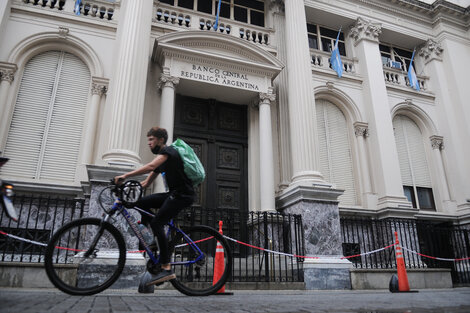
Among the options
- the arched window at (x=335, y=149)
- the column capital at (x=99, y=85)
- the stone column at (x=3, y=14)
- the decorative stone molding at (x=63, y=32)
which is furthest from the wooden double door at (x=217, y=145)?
the stone column at (x=3, y=14)

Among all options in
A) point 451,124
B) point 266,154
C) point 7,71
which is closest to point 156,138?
point 266,154

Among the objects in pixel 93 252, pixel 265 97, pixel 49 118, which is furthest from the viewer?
pixel 265 97

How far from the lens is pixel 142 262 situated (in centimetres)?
746

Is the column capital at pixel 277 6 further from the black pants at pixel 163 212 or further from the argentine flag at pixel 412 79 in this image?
the black pants at pixel 163 212

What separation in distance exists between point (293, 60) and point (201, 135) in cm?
412

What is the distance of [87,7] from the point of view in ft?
38.9

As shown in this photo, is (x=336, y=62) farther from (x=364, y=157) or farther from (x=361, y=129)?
(x=364, y=157)

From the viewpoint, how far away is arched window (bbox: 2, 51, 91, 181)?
32.9 feet

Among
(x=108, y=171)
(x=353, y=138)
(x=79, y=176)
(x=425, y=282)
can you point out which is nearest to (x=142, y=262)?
(x=108, y=171)

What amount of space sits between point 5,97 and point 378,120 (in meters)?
12.9

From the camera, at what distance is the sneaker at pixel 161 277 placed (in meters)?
3.95

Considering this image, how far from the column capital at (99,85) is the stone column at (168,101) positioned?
5.81 feet

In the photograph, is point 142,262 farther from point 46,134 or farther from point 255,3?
point 255,3

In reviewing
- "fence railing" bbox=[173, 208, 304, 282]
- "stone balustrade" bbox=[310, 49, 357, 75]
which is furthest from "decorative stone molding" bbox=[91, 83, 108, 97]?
"stone balustrade" bbox=[310, 49, 357, 75]
